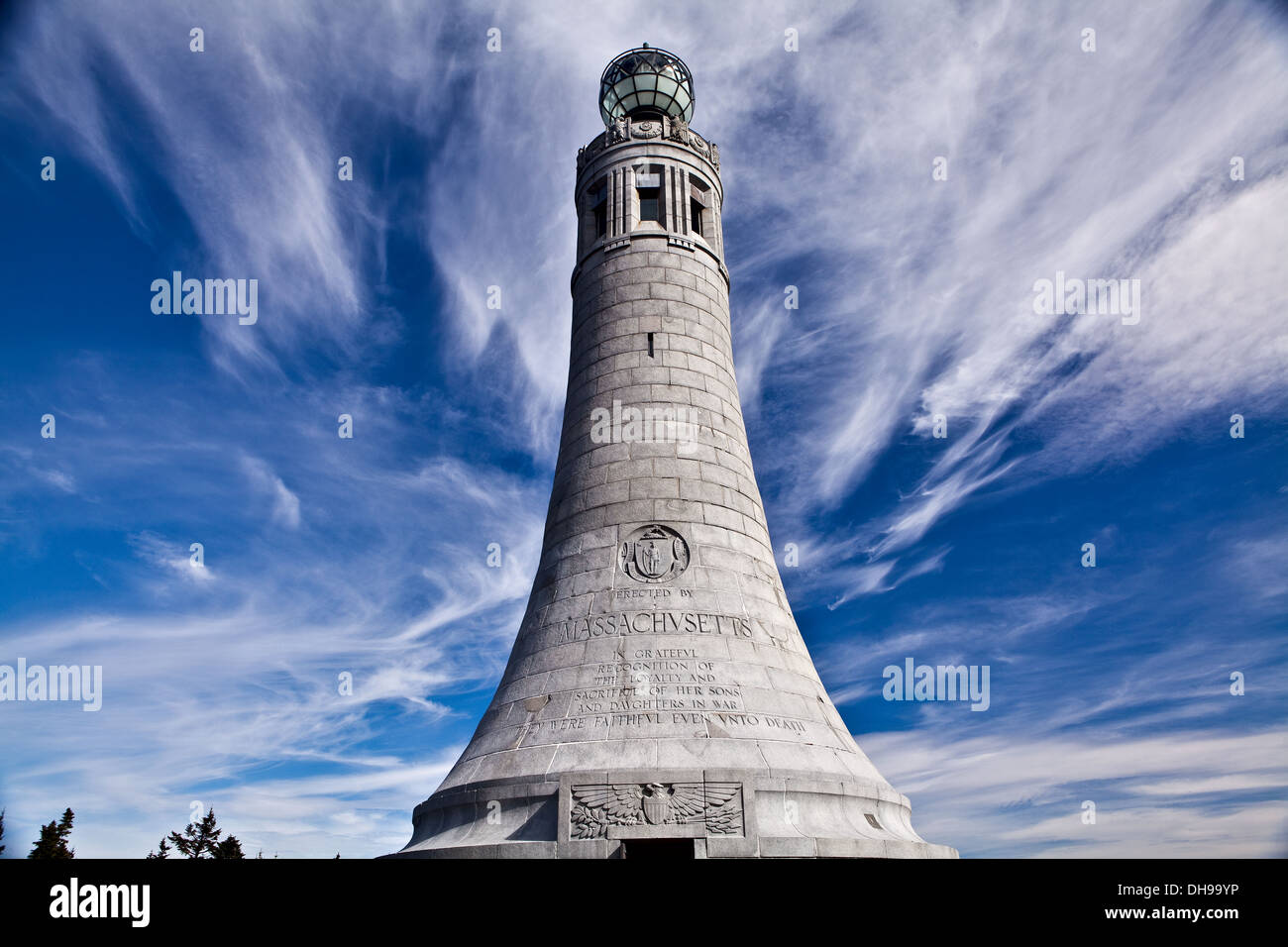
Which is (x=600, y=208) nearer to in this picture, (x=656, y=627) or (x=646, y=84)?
(x=646, y=84)

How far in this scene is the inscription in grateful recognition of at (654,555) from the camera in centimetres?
1742

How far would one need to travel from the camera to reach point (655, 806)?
1343 cm

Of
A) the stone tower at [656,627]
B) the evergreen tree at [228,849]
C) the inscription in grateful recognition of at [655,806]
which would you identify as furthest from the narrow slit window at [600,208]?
the evergreen tree at [228,849]

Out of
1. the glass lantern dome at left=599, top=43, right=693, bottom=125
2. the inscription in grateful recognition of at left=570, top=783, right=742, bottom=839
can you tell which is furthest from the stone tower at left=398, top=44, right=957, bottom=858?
the glass lantern dome at left=599, top=43, right=693, bottom=125

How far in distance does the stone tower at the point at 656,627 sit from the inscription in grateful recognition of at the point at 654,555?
0.04 metres

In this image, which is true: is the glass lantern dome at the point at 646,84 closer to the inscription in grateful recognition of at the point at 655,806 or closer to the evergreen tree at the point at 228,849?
the inscription in grateful recognition of at the point at 655,806

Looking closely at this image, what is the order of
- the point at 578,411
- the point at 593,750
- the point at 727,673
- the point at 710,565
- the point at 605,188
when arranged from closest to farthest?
the point at 593,750, the point at 727,673, the point at 710,565, the point at 578,411, the point at 605,188

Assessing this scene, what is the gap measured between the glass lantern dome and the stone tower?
3.11m

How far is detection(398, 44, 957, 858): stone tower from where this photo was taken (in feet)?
44.9

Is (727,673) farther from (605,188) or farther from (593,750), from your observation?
(605,188)
